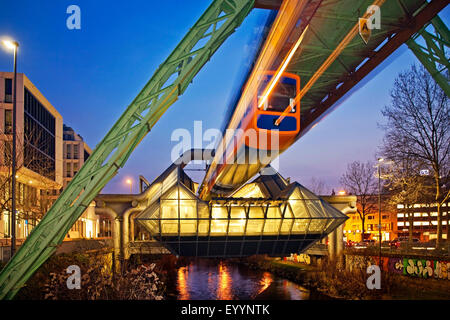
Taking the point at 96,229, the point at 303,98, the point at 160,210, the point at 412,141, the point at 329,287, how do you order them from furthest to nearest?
1. the point at 96,229
2. the point at 412,141
3. the point at 329,287
4. the point at 160,210
5. the point at 303,98

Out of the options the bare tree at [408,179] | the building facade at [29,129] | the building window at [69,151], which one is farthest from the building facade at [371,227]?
the building facade at [29,129]

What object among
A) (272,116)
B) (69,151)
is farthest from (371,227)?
(272,116)

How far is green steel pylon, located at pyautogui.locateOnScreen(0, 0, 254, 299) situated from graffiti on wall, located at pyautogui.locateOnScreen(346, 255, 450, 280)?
21030mm

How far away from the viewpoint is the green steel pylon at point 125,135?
11.9 metres

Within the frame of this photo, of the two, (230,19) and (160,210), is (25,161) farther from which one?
(230,19)

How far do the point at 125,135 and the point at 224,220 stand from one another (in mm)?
14659

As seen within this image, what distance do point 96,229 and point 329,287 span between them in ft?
269

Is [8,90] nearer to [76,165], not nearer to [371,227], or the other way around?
[76,165]

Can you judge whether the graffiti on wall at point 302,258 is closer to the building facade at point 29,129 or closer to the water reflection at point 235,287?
the water reflection at point 235,287

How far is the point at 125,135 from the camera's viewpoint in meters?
12.3

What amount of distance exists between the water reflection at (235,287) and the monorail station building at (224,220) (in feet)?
12.6

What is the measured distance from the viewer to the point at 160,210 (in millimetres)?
23750
